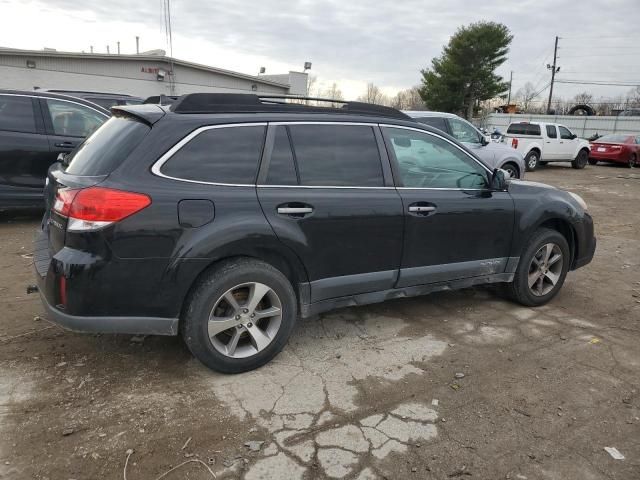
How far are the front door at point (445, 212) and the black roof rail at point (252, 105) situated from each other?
0.32 m

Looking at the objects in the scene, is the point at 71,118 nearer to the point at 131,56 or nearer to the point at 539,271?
the point at 539,271

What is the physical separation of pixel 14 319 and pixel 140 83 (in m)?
23.6

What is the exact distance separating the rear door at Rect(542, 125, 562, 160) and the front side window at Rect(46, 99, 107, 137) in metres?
16.1

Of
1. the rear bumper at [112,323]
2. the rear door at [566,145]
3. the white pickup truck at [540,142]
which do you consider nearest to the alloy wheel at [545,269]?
the rear bumper at [112,323]

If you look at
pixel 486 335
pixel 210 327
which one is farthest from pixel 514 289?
pixel 210 327

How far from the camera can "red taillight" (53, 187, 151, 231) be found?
2.82 meters

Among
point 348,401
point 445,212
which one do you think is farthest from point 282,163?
point 348,401

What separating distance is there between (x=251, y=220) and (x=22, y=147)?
512cm

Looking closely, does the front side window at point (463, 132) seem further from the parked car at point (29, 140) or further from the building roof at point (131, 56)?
the building roof at point (131, 56)

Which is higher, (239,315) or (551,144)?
(551,144)

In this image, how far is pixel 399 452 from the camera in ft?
8.67

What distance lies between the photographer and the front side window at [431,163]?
153 inches

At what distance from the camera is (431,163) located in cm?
415

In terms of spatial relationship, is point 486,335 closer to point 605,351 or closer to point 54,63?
point 605,351
